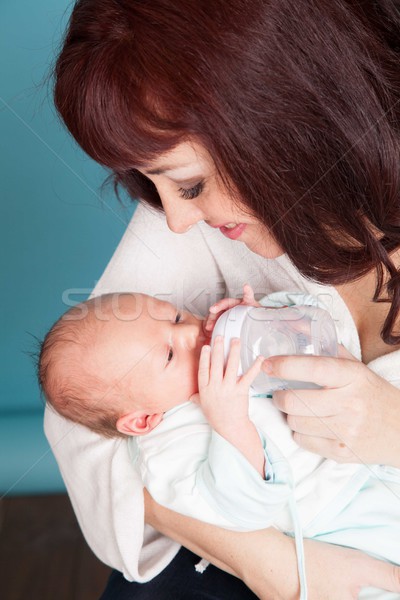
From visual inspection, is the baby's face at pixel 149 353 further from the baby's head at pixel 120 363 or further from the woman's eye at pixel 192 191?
the woman's eye at pixel 192 191

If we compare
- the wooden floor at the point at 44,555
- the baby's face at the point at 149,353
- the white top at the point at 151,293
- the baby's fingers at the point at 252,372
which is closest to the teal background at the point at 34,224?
the wooden floor at the point at 44,555

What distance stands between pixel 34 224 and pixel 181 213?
121 centimetres

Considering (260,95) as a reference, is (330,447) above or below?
below

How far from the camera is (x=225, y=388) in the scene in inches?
51.2

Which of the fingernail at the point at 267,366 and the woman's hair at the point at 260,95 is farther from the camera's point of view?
the fingernail at the point at 267,366

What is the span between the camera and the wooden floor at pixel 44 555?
2.39 meters

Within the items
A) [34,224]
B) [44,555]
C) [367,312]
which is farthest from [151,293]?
[44,555]

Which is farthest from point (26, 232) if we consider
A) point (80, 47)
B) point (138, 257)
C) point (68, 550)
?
point (80, 47)

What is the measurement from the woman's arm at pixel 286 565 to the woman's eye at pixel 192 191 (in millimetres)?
577

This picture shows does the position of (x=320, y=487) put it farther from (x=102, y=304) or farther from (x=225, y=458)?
(x=102, y=304)

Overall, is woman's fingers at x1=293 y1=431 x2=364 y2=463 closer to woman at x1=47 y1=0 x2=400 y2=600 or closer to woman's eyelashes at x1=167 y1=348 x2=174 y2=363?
woman at x1=47 y1=0 x2=400 y2=600

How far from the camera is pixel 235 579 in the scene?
57.7 inches

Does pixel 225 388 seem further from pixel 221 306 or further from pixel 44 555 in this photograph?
pixel 44 555

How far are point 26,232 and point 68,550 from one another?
1.03 metres
